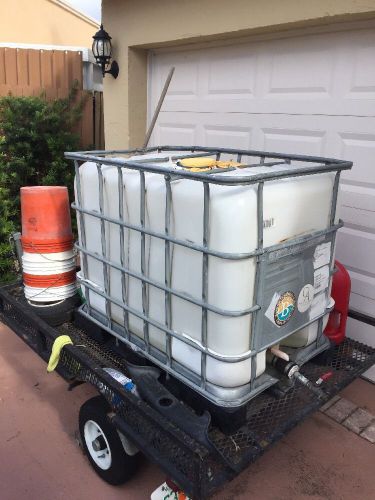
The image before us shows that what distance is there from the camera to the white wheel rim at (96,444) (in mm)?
2348

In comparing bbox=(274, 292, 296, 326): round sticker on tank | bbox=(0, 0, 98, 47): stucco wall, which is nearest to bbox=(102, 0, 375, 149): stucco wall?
bbox=(274, 292, 296, 326): round sticker on tank

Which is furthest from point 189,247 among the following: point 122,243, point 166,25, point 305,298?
point 166,25

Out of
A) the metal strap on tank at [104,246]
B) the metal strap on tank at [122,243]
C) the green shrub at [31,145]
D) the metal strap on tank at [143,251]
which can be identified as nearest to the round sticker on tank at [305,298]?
the metal strap on tank at [143,251]

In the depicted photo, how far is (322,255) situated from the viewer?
2.25 m

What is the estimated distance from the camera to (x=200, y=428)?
185 cm

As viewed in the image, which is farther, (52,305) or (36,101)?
(36,101)

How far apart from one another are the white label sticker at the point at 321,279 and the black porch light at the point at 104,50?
362cm

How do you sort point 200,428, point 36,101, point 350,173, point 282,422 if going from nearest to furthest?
1. point 200,428
2. point 282,422
3. point 350,173
4. point 36,101

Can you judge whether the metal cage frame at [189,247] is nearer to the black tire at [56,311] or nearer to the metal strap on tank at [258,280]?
the metal strap on tank at [258,280]

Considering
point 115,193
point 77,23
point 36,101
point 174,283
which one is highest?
point 77,23

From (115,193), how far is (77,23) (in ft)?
36.3

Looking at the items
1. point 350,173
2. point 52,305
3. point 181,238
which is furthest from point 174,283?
point 350,173

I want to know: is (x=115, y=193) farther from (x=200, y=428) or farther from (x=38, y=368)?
(x=38, y=368)

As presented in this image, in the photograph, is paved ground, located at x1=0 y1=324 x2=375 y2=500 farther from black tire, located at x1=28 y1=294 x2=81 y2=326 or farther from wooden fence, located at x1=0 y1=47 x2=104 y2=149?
wooden fence, located at x1=0 y1=47 x2=104 y2=149
